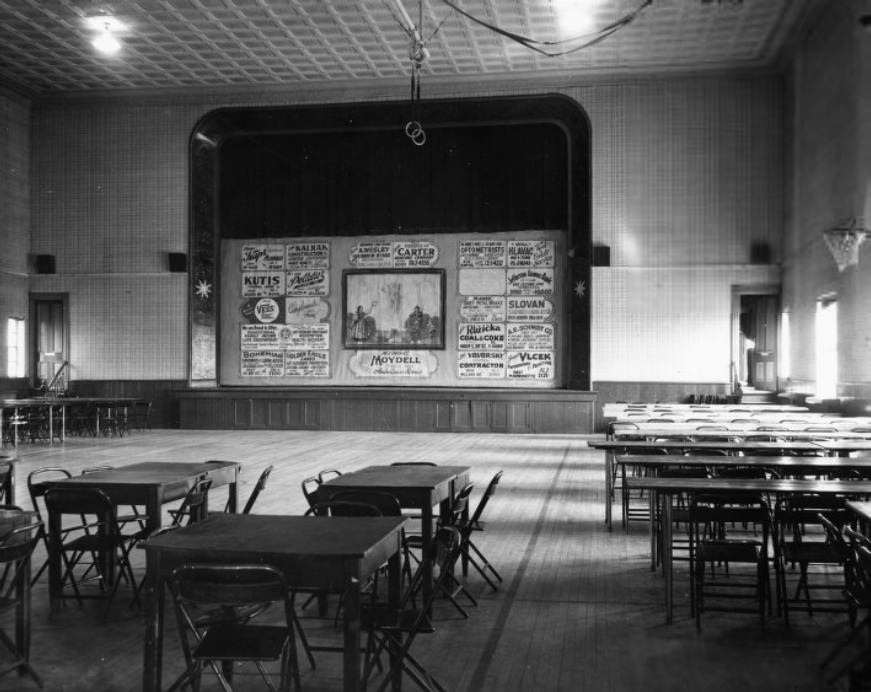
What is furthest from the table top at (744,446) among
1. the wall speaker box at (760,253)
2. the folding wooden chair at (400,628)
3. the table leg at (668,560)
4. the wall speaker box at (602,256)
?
the wall speaker box at (602,256)

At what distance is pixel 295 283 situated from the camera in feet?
64.7

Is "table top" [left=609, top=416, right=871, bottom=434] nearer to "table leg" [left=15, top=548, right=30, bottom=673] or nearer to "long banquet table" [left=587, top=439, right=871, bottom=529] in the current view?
"long banquet table" [left=587, top=439, right=871, bottom=529]

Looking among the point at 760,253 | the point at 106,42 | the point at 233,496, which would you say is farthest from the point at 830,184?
the point at 106,42

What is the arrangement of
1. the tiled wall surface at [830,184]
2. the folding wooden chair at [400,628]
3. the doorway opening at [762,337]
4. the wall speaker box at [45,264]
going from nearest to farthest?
the folding wooden chair at [400,628], the tiled wall surface at [830,184], the doorway opening at [762,337], the wall speaker box at [45,264]

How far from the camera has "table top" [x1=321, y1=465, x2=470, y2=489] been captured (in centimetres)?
538

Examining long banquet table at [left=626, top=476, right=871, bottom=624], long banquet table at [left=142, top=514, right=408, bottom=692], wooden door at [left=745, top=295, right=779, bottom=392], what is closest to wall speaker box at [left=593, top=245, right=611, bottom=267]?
wooden door at [left=745, top=295, right=779, bottom=392]

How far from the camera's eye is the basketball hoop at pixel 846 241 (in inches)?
432

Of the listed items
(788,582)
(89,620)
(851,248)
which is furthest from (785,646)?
(851,248)

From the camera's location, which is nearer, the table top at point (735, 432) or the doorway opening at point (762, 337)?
the table top at point (735, 432)

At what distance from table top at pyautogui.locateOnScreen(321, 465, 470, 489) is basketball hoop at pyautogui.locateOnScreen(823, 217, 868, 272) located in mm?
6977

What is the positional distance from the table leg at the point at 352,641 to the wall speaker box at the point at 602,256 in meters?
15.6

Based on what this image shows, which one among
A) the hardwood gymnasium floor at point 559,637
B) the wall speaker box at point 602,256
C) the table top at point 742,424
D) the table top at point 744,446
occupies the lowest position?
the hardwood gymnasium floor at point 559,637

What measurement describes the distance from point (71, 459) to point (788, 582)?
1029 cm

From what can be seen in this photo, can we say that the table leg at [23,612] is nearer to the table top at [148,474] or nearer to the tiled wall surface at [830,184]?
the table top at [148,474]
